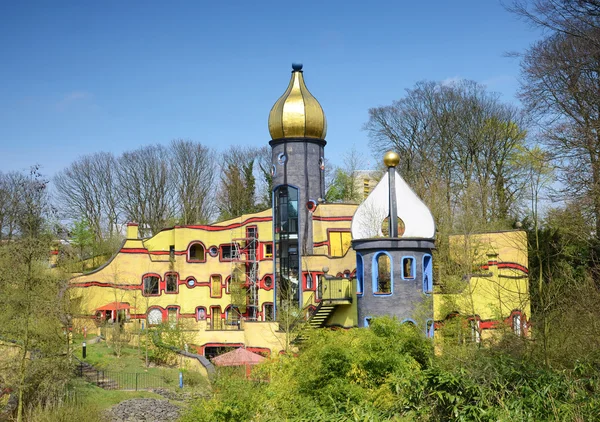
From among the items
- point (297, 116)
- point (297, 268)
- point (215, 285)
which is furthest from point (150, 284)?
point (297, 116)

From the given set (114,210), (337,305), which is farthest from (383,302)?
(114,210)

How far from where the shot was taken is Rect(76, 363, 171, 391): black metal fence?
2242 centimetres

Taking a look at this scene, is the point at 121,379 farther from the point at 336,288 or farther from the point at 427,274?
the point at 427,274

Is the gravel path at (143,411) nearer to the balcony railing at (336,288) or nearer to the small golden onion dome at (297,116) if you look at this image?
the balcony railing at (336,288)

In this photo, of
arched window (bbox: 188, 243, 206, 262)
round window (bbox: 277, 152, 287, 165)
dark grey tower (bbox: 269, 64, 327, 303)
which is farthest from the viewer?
arched window (bbox: 188, 243, 206, 262)

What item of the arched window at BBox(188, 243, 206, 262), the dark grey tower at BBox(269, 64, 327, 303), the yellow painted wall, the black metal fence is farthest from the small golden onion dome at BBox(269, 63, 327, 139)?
the black metal fence

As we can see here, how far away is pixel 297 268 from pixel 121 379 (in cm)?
923

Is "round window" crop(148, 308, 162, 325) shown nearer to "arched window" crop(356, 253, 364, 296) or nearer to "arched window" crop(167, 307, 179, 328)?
"arched window" crop(167, 307, 179, 328)

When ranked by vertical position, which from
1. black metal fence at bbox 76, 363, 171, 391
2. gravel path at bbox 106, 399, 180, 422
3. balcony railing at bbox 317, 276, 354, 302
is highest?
balcony railing at bbox 317, 276, 354, 302

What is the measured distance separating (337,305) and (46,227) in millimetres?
9454

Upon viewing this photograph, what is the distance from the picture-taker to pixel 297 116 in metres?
29.4

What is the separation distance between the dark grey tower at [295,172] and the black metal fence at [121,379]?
7450 mm

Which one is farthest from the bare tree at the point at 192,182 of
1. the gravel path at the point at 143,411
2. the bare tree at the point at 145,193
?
the gravel path at the point at 143,411

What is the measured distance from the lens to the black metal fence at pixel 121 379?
2242cm
